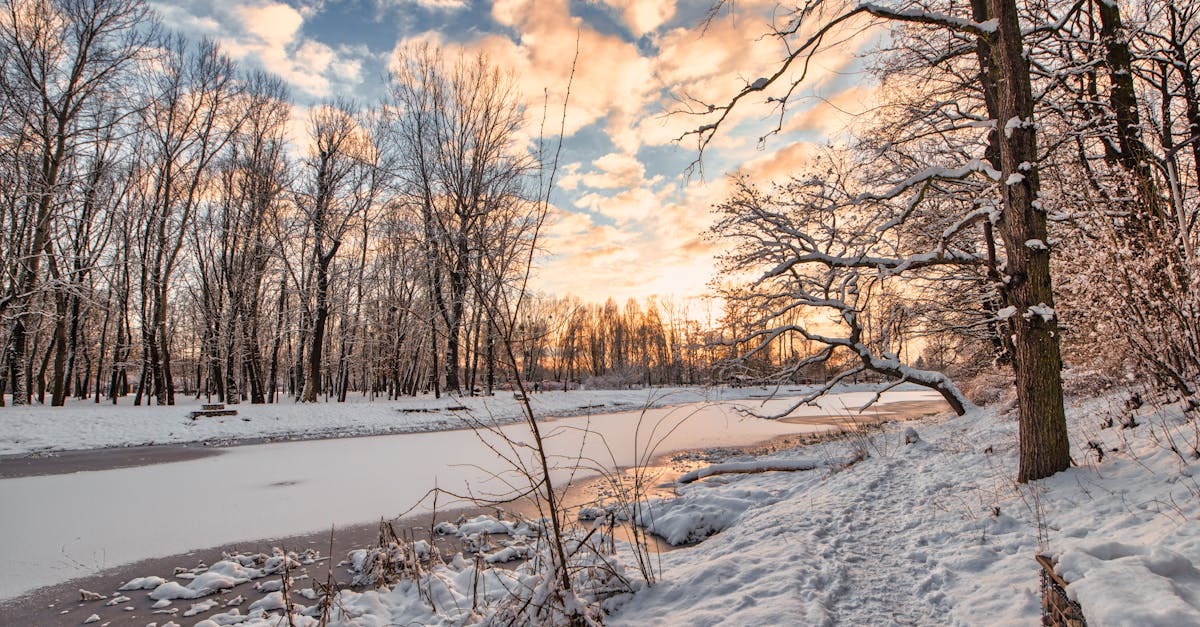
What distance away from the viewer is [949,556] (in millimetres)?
3160

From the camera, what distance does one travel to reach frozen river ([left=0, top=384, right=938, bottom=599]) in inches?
195

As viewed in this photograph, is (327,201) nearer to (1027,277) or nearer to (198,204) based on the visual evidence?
(198,204)

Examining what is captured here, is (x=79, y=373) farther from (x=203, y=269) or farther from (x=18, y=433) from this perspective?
(x=18, y=433)

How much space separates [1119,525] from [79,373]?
155ft

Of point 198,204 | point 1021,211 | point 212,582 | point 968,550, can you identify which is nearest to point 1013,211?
point 1021,211

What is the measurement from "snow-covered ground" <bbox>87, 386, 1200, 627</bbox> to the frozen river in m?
1.05

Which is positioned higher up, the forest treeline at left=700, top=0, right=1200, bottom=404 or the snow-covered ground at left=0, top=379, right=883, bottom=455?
the forest treeline at left=700, top=0, right=1200, bottom=404

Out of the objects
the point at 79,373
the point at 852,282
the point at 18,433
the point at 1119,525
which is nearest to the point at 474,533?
the point at 1119,525

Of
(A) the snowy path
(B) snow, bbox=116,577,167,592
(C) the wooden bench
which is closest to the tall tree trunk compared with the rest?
(A) the snowy path

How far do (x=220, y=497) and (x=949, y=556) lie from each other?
878 cm

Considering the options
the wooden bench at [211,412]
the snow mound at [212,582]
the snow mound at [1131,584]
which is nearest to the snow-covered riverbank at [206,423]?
the wooden bench at [211,412]

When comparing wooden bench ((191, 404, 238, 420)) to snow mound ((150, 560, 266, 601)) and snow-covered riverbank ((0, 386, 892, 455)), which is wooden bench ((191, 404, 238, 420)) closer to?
snow-covered riverbank ((0, 386, 892, 455))

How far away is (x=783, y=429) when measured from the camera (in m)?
15.0

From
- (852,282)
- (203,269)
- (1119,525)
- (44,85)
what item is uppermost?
(44,85)
